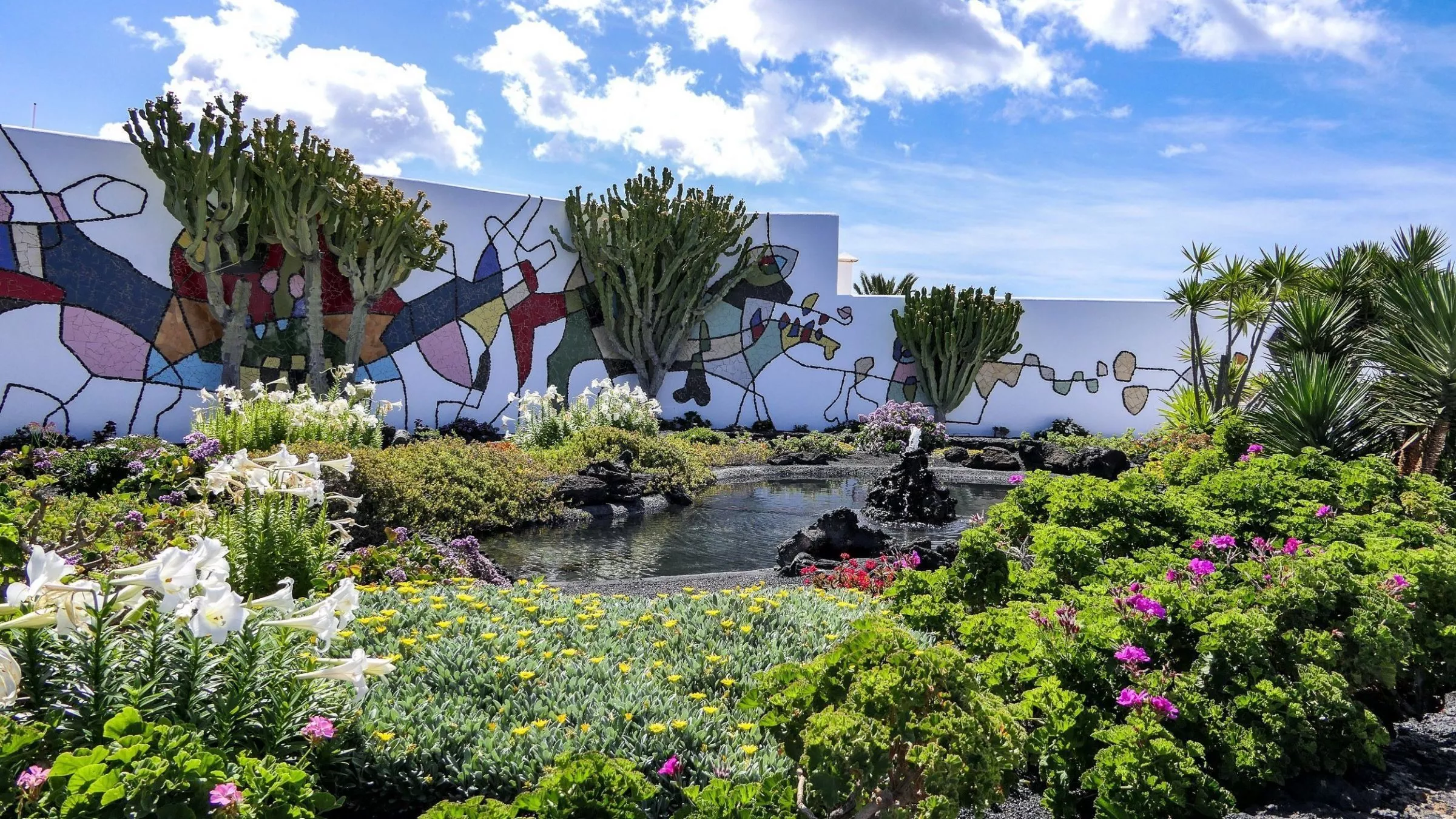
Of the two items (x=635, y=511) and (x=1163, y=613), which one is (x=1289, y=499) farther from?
(x=635, y=511)

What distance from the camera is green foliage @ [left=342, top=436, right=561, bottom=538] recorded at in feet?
24.9

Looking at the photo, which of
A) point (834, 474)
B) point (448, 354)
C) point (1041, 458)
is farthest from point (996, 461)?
point (448, 354)

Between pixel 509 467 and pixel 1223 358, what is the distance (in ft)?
43.3

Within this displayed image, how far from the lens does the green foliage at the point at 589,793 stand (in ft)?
6.51

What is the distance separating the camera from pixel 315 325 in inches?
516

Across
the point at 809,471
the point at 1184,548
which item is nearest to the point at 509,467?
the point at 809,471

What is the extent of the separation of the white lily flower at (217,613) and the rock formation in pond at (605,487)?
751 cm

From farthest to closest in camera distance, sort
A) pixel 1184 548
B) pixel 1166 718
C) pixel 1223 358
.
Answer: pixel 1223 358 → pixel 1184 548 → pixel 1166 718

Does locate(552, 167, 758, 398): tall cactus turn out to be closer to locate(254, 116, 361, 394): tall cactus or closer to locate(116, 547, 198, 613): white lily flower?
locate(254, 116, 361, 394): tall cactus

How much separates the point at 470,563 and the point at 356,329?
8436mm

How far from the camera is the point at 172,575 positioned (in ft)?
6.37

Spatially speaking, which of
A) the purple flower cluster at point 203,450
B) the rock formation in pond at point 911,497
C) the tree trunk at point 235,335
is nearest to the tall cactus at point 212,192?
the tree trunk at point 235,335

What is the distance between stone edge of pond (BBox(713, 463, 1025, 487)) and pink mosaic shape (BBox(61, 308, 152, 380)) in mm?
7789

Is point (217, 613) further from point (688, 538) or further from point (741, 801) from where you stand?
point (688, 538)
